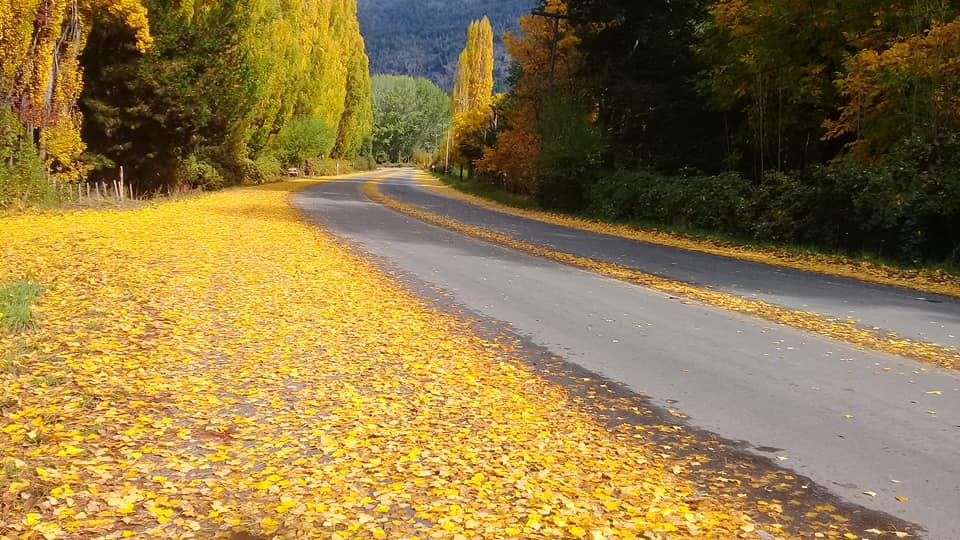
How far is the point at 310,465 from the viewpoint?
439cm

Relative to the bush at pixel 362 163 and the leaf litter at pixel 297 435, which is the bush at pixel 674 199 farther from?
the bush at pixel 362 163

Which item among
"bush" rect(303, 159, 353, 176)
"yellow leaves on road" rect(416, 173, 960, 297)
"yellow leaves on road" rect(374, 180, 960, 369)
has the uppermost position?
"bush" rect(303, 159, 353, 176)

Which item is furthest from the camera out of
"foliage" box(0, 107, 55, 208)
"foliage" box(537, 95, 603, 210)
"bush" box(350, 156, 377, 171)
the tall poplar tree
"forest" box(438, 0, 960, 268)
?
"bush" box(350, 156, 377, 171)

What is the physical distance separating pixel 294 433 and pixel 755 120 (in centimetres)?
2045

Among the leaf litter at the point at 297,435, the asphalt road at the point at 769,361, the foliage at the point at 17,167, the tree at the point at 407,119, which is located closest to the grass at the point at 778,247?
the asphalt road at the point at 769,361

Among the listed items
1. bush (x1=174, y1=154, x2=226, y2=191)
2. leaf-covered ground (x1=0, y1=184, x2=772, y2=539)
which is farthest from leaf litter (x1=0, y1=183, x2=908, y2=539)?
bush (x1=174, y1=154, x2=226, y2=191)

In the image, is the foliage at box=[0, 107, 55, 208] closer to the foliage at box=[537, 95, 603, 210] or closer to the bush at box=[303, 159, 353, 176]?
the foliage at box=[537, 95, 603, 210]

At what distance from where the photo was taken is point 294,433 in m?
4.93

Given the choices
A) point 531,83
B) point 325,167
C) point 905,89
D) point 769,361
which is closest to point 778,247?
point 905,89

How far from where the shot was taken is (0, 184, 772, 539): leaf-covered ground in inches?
146

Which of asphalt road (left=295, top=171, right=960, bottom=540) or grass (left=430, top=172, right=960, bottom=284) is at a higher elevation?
grass (left=430, top=172, right=960, bottom=284)

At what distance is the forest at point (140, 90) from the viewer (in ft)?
60.5

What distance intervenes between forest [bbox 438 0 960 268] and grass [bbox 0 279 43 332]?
15.4m

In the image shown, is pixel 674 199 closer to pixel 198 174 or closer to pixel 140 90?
pixel 140 90
